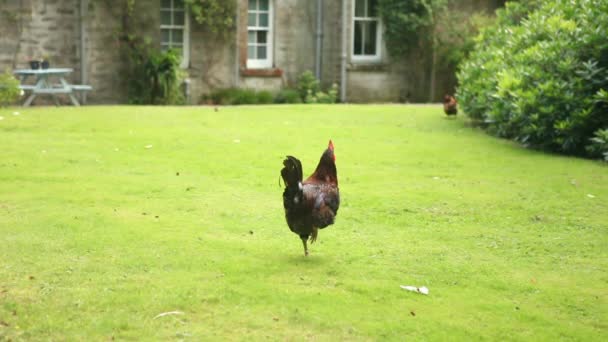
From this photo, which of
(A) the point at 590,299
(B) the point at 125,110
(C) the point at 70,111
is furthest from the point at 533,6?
(A) the point at 590,299

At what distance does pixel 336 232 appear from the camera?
7.31m

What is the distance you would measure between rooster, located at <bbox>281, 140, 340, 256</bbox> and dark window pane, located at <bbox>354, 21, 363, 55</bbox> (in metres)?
17.4

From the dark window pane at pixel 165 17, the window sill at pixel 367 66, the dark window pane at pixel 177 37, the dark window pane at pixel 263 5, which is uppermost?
the dark window pane at pixel 263 5

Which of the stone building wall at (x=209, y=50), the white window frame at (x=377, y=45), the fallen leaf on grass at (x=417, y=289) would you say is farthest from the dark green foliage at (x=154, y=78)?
the fallen leaf on grass at (x=417, y=289)

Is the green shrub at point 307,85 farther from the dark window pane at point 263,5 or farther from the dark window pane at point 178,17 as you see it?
the dark window pane at point 178,17

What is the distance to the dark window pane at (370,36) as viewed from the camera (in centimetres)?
2353

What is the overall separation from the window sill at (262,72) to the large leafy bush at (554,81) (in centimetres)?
840

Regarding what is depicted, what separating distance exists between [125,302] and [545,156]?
829cm

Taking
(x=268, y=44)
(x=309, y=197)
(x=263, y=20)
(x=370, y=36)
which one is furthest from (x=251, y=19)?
(x=309, y=197)

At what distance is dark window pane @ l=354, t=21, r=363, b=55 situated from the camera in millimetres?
23369

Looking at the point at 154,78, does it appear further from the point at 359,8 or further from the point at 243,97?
the point at 359,8

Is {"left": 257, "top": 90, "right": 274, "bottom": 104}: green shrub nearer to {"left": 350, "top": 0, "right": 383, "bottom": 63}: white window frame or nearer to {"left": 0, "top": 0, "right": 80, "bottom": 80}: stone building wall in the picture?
{"left": 350, "top": 0, "right": 383, "bottom": 63}: white window frame

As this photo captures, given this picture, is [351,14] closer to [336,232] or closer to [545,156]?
[545,156]

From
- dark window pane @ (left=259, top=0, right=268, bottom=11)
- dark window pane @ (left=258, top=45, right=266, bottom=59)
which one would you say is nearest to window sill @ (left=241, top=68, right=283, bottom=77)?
dark window pane @ (left=258, top=45, right=266, bottom=59)
